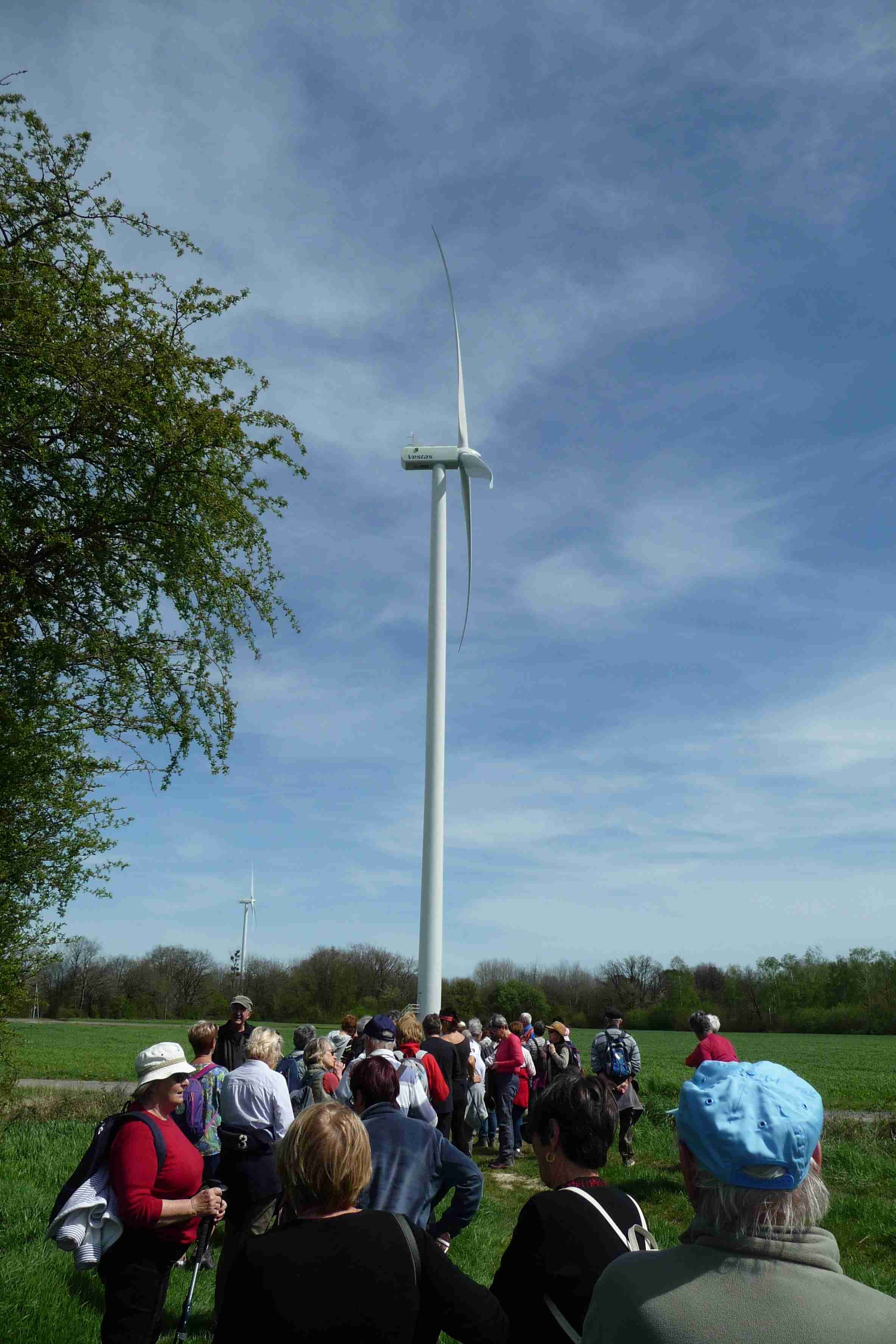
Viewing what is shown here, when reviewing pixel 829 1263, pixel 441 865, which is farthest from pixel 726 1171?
pixel 441 865

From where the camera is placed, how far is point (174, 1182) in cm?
413

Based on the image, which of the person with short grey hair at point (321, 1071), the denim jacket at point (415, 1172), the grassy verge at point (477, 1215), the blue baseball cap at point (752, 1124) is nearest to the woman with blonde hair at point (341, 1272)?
the blue baseball cap at point (752, 1124)

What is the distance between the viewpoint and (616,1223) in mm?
2762

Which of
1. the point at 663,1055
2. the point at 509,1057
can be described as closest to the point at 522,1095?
the point at 509,1057

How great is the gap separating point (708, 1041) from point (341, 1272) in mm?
8041

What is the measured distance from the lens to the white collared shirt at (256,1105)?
584 cm

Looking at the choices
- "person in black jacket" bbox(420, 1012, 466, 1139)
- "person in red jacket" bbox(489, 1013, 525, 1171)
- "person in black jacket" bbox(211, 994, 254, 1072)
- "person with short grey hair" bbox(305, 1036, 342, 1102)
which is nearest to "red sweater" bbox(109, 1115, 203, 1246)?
"person with short grey hair" bbox(305, 1036, 342, 1102)

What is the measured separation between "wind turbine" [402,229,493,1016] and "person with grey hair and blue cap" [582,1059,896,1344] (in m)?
17.1

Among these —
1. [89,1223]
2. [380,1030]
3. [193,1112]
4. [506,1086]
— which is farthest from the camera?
[506,1086]

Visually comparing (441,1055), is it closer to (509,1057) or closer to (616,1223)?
(509,1057)

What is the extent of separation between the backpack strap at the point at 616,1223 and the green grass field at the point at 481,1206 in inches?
163

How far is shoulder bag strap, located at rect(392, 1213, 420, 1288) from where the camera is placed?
2.50m

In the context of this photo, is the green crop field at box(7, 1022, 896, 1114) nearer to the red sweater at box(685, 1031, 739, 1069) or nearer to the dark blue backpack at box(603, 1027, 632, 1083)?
the dark blue backpack at box(603, 1027, 632, 1083)

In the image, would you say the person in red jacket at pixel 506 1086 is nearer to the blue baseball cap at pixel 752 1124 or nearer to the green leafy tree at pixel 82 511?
the green leafy tree at pixel 82 511
